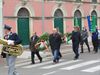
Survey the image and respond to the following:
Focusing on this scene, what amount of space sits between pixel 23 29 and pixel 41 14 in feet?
7.43

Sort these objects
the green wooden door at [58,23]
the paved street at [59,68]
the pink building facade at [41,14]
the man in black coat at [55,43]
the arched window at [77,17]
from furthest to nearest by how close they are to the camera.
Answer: the arched window at [77,17] → the green wooden door at [58,23] → the pink building facade at [41,14] → the man in black coat at [55,43] → the paved street at [59,68]

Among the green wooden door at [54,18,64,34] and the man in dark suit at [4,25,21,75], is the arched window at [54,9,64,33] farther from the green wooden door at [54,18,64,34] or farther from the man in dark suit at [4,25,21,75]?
the man in dark suit at [4,25,21,75]

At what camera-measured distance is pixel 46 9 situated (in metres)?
31.8

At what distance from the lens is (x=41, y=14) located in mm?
31219

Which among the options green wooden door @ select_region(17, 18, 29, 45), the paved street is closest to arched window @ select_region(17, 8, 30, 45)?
green wooden door @ select_region(17, 18, 29, 45)

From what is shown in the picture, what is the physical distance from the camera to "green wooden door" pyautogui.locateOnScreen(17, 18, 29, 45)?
96.7ft

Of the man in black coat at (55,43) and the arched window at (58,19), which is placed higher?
the arched window at (58,19)

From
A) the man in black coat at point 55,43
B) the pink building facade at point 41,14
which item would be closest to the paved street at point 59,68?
the man in black coat at point 55,43

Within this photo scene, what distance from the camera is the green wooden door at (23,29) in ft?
96.7

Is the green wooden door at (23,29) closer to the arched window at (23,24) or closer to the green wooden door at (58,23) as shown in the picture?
the arched window at (23,24)

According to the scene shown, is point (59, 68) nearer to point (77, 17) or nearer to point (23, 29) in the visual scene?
point (23, 29)

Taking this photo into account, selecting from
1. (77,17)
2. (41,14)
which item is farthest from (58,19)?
(77,17)

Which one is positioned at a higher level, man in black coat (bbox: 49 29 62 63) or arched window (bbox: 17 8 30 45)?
A: arched window (bbox: 17 8 30 45)

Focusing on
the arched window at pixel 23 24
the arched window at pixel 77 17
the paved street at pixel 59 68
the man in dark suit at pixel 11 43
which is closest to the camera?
the man in dark suit at pixel 11 43
